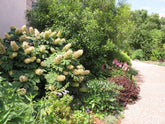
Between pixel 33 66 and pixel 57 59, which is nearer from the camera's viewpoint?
pixel 57 59

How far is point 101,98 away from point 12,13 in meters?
3.69

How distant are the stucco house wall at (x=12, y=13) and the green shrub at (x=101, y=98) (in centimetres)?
297

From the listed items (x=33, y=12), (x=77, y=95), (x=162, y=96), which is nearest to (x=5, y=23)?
(x=33, y=12)

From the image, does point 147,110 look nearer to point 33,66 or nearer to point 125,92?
point 125,92

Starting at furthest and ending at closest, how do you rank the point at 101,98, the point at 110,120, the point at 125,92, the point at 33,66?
the point at 125,92 < the point at 101,98 < the point at 110,120 < the point at 33,66

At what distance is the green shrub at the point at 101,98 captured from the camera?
3537mm

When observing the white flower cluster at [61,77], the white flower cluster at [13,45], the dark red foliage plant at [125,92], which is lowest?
the dark red foliage plant at [125,92]

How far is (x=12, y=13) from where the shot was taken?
429 centimetres

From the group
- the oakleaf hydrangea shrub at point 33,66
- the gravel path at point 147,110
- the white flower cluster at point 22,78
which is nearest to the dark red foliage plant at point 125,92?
the gravel path at point 147,110

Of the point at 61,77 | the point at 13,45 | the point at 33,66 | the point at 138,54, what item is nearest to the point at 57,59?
the point at 61,77

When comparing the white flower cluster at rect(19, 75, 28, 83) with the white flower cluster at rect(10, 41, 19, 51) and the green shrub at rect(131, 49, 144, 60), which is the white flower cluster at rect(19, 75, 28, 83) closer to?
the white flower cluster at rect(10, 41, 19, 51)

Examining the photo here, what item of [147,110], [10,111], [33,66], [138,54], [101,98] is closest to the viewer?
[10,111]

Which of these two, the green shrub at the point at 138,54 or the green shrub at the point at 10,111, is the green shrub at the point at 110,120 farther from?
the green shrub at the point at 138,54

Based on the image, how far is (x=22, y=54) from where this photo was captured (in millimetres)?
3002
